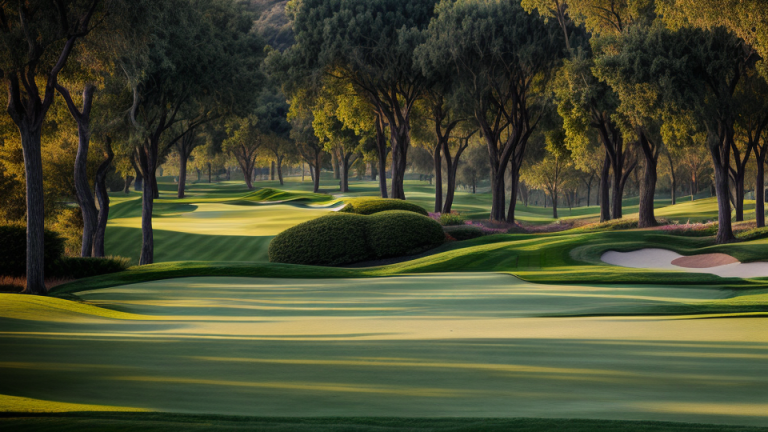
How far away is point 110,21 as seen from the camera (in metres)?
17.8

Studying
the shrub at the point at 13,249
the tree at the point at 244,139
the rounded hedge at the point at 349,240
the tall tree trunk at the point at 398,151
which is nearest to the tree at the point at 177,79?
the rounded hedge at the point at 349,240

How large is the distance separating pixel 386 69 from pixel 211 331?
31.6 m

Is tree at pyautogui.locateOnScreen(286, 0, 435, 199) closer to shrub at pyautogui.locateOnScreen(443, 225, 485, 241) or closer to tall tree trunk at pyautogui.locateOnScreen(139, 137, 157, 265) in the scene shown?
shrub at pyautogui.locateOnScreen(443, 225, 485, 241)

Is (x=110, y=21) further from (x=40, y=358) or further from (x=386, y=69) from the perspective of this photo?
(x=386, y=69)

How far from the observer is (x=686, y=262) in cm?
2383

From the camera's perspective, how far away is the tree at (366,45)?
3862cm

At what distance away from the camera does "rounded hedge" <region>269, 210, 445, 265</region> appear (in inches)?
1078

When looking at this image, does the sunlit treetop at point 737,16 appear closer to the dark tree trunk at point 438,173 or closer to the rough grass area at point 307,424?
the rough grass area at point 307,424

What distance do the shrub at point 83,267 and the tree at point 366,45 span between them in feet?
68.6

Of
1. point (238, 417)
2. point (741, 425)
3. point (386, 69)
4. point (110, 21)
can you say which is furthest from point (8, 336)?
point (386, 69)

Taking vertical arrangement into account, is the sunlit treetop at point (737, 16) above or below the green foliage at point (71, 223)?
above

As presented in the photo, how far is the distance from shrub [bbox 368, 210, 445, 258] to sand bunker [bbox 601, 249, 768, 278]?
7.78 metres

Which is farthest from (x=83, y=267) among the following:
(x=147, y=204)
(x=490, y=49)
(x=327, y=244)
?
(x=490, y=49)

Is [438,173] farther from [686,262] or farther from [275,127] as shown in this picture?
[275,127]
